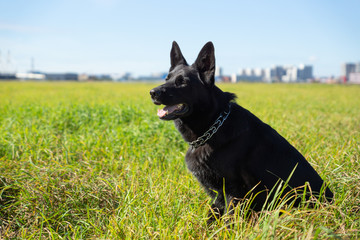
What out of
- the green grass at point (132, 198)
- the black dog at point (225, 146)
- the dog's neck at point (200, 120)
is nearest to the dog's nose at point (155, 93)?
the black dog at point (225, 146)

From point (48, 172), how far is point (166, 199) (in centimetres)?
158

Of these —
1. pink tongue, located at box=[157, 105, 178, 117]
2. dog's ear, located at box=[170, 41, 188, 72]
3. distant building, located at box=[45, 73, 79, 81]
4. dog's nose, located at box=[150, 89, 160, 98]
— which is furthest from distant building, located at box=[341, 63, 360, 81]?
dog's nose, located at box=[150, 89, 160, 98]

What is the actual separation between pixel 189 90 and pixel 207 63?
0.99 feet

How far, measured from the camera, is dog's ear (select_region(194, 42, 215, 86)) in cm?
242

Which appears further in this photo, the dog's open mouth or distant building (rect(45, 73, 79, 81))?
distant building (rect(45, 73, 79, 81))

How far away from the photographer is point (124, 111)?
7352mm

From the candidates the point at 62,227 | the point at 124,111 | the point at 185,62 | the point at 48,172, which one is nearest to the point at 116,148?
the point at 48,172

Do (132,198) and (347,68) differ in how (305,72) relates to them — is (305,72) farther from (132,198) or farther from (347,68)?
(132,198)

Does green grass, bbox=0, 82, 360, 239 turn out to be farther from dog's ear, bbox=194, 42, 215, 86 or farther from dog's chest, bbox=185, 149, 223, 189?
dog's ear, bbox=194, 42, 215, 86

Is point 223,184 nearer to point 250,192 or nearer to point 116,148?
point 250,192

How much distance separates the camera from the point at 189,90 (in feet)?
8.14

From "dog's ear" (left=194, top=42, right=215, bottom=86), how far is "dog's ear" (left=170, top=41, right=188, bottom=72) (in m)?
0.35

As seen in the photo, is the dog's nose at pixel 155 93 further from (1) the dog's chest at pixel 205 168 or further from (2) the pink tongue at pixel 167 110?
(1) the dog's chest at pixel 205 168

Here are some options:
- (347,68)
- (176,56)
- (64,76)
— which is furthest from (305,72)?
(176,56)
